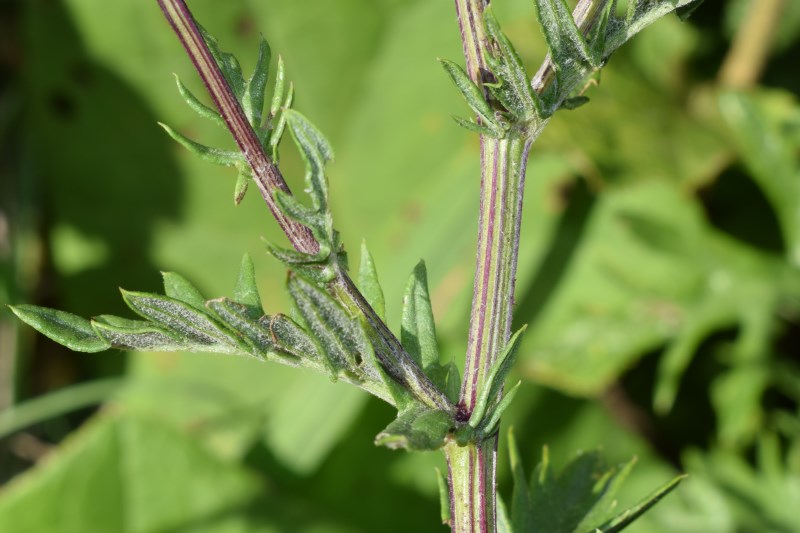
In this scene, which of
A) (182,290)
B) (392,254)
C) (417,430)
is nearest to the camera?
(417,430)

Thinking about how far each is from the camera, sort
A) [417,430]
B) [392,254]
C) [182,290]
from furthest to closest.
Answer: [392,254], [182,290], [417,430]

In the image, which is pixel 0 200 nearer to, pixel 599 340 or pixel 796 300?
pixel 599 340

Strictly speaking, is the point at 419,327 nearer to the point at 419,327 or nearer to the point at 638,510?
the point at 419,327

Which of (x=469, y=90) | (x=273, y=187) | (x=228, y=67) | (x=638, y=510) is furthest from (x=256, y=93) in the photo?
(x=638, y=510)

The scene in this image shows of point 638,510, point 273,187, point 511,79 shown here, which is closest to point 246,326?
point 273,187

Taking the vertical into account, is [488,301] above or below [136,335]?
below

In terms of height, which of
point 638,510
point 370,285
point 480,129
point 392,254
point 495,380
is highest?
point 480,129

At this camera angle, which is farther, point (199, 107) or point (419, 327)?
point (419, 327)

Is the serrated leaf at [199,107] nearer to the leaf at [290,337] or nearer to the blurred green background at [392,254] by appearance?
the leaf at [290,337]

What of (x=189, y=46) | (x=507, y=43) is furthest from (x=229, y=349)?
(x=507, y=43)

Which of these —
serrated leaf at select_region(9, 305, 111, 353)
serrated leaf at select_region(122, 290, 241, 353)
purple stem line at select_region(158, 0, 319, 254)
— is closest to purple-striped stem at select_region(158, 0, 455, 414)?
purple stem line at select_region(158, 0, 319, 254)
